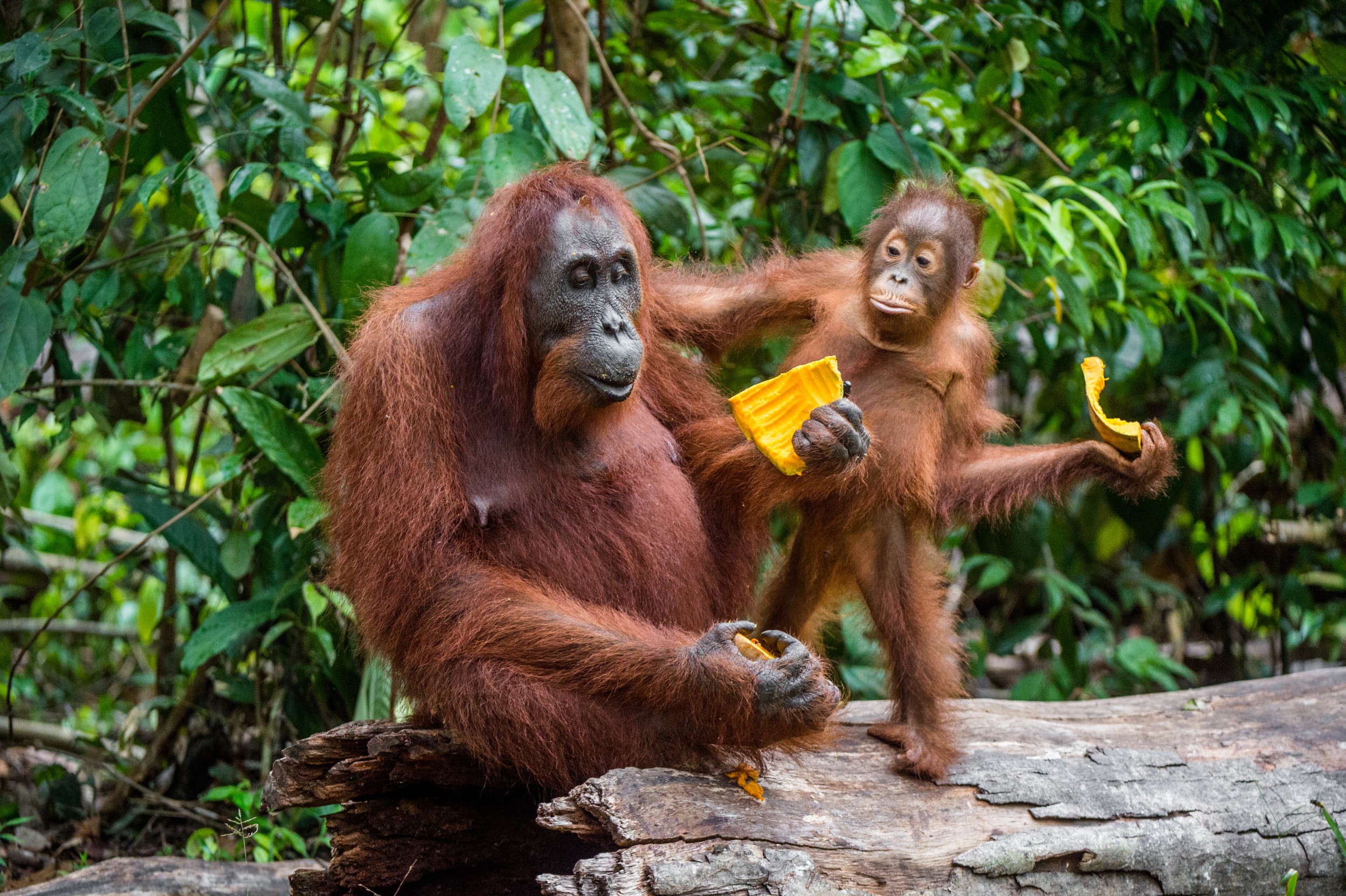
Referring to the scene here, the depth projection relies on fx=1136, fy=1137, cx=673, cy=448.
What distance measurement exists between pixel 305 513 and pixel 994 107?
9.70ft

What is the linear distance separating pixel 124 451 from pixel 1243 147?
5.75m

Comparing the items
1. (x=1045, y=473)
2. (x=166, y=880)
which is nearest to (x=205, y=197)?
(x=166, y=880)

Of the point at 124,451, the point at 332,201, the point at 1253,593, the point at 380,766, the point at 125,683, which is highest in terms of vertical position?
the point at 332,201

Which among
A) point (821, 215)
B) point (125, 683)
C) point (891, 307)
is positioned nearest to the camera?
point (891, 307)

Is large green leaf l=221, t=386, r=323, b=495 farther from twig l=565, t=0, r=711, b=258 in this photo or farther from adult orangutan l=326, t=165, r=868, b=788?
twig l=565, t=0, r=711, b=258

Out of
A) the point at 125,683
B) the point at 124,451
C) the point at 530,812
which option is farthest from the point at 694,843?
the point at 124,451

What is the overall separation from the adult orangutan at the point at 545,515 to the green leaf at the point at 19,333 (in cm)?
97

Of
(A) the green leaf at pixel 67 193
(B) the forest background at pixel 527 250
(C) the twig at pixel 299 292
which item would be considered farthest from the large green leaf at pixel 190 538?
(A) the green leaf at pixel 67 193

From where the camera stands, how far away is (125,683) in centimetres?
565

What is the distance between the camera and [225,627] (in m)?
3.81

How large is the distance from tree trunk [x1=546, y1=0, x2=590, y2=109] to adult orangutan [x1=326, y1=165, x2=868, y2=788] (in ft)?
4.95

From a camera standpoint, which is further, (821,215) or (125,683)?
(125,683)

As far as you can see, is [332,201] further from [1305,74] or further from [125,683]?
[1305,74]

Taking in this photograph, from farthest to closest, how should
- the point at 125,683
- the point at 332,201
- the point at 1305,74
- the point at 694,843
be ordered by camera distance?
the point at 125,683 < the point at 1305,74 < the point at 332,201 < the point at 694,843
